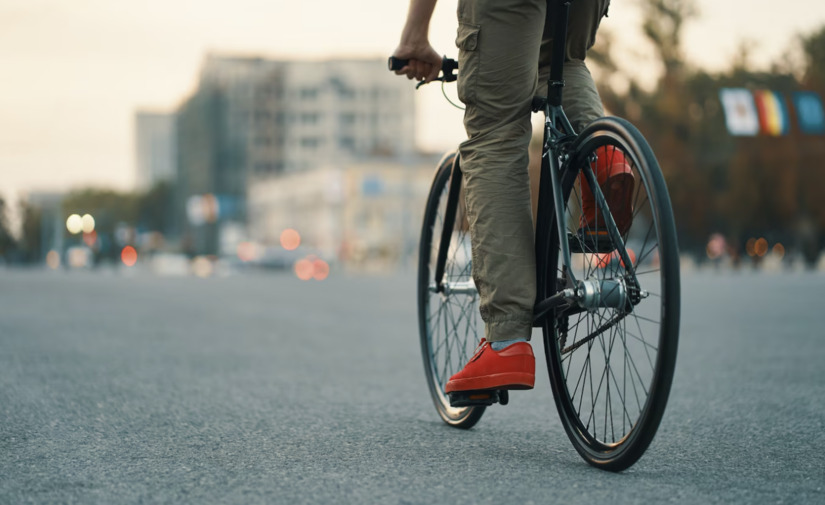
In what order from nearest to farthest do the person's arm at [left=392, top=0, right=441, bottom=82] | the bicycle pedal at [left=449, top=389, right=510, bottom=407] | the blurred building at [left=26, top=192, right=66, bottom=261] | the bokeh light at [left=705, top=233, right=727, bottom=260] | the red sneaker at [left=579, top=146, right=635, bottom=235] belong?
the red sneaker at [left=579, top=146, right=635, bottom=235] → the bicycle pedal at [left=449, top=389, right=510, bottom=407] → the person's arm at [left=392, top=0, right=441, bottom=82] → the bokeh light at [left=705, top=233, right=727, bottom=260] → the blurred building at [left=26, top=192, right=66, bottom=261]

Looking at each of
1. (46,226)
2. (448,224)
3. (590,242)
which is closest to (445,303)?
(448,224)

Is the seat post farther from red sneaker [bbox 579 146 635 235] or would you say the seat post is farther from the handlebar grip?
the handlebar grip

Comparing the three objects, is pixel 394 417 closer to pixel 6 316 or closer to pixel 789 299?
pixel 6 316

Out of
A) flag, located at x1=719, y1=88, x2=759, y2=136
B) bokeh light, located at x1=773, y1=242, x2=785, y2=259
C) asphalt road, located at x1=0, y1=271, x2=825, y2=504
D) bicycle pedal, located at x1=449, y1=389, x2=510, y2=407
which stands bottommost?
bokeh light, located at x1=773, y1=242, x2=785, y2=259

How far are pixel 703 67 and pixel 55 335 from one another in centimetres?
4702

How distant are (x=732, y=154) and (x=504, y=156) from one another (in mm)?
53387

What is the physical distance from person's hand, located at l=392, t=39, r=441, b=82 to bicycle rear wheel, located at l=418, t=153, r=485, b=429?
51cm

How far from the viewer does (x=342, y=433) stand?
11.8 ft

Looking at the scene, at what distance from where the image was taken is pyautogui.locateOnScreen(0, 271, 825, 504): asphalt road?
2.68 meters

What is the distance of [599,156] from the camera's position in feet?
9.68

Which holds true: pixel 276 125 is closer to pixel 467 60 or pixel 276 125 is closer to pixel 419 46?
pixel 419 46

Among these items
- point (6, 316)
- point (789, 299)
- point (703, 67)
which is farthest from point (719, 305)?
point (703, 67)

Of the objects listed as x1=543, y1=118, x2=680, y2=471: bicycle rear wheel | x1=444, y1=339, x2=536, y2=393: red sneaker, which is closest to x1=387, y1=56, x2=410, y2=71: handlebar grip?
x1=543, y1=118, x2=680, y2=471: bicycle rear wheel

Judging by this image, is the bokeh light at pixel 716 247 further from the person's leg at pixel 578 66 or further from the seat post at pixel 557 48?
the seat post at pixel 557 48
